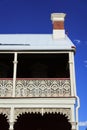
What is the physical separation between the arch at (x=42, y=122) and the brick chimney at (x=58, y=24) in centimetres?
496

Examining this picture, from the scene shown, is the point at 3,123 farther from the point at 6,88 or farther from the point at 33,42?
the point at 33,42

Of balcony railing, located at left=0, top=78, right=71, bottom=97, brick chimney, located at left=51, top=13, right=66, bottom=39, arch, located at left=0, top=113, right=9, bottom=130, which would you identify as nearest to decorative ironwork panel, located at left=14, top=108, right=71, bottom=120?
balcony railing, located at left=0, top=78, right=71, bottom=97

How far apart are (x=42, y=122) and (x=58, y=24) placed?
6495mm

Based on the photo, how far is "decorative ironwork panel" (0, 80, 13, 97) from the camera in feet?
50.9

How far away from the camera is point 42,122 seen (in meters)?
17.8

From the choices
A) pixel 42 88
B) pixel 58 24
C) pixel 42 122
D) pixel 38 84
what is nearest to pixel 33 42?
pixel 58 24

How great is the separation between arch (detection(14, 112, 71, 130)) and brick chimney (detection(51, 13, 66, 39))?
496 cm

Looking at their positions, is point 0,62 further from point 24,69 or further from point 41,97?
point 41,97

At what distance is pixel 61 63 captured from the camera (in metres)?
19.1

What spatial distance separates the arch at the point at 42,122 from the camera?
17.7 meters

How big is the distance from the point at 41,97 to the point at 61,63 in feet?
14.0

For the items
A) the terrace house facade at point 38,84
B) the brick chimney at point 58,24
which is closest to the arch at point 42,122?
the terrace house facade at point 38,84

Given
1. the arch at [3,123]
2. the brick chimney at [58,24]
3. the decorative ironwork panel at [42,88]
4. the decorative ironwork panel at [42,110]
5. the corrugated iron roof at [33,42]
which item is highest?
the brick chimney at [58,24]

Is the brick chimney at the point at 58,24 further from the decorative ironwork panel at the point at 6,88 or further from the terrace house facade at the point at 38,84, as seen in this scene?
the decorative ironwork panel at the point at 6,88
